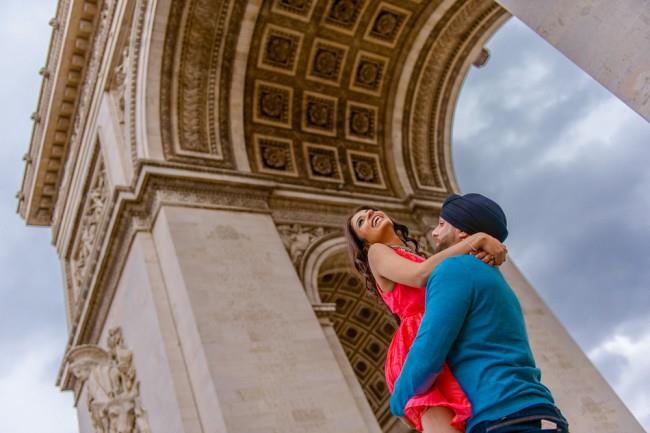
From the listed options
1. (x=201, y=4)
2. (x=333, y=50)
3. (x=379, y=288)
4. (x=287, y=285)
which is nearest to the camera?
(x=379, y=288)

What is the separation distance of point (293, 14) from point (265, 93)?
1.53 m

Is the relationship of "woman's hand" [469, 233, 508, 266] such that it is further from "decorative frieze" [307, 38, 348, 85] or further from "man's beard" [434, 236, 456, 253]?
"decorative frieze" [307, 38, 348, 85]

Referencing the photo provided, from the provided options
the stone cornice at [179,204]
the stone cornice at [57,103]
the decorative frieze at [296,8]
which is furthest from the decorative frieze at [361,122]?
the stone cornice at [57,103]

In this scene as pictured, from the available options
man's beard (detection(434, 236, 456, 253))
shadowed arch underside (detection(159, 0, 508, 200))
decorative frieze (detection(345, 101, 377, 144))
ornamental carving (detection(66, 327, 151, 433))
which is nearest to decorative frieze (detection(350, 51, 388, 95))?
shadowed arch underside (detection(159, 0, 508, 200))

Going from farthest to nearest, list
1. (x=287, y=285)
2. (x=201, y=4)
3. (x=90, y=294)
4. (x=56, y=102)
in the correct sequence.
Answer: (x=56, y=102) < (x=90, y=294) < (x=201, y=4) < (x=287, y=285)

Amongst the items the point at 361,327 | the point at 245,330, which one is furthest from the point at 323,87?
the point at 245,330

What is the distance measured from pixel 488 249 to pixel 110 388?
9.22 meters

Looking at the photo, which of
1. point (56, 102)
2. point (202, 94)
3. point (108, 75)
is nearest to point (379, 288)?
point (202, 94)

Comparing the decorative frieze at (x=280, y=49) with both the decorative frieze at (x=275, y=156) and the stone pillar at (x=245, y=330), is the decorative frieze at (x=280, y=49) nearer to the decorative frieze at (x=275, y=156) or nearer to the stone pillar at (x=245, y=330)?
the decorative frieze at (x=275, y=156)

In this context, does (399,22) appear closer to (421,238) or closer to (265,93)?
(265,93)

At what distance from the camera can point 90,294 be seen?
1234cm

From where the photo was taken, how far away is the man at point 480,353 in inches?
66.1

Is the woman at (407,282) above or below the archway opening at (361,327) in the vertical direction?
below

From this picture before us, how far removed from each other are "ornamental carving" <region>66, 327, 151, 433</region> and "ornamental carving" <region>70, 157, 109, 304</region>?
2.28 m
